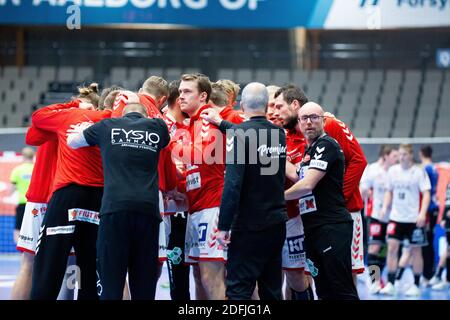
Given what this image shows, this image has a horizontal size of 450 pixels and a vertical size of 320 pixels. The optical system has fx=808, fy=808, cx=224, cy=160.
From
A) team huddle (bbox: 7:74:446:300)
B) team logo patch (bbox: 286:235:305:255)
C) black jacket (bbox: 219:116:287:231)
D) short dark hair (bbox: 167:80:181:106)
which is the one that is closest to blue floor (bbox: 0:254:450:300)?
team logo patch (bbox: 286:235:305:255)

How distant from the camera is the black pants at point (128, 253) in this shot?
584 cm

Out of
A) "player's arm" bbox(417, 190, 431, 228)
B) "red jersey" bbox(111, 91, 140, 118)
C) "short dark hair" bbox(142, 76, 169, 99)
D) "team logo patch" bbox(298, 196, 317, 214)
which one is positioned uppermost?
"short dark hair" bbox(142, 76, 169, 99)

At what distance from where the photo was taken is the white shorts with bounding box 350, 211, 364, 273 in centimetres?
737

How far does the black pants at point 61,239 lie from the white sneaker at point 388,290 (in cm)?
551

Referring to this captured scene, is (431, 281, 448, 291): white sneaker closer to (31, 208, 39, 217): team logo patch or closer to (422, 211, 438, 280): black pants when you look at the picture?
(422, 211, 438, 280): black pants

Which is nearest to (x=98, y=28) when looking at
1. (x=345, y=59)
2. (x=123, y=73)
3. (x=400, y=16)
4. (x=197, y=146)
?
(x=123, y=73)

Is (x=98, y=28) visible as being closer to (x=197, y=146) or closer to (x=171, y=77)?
(x=171, y=77)

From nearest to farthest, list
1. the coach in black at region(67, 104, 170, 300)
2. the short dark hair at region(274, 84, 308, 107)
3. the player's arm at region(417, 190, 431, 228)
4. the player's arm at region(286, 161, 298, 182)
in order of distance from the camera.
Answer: the coach in black at region(67, 104, 170, 300)
the player's arm at region(286, 161, 298, 182)
the short dark hair at region(274, 84, 308, 107)
the player's arm at region(417, 190, 431, 228)

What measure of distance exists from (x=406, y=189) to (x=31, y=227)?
6367 mm

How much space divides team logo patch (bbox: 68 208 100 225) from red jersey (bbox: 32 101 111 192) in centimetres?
22

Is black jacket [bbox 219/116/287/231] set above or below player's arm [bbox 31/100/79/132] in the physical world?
below

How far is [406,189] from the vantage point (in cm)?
1175

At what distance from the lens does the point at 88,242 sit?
6.64 m

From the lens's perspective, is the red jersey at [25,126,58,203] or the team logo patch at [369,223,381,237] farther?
the team logo patch at [369,223,381,237]
